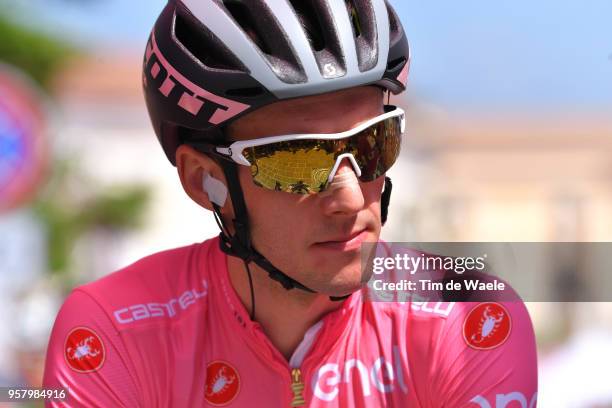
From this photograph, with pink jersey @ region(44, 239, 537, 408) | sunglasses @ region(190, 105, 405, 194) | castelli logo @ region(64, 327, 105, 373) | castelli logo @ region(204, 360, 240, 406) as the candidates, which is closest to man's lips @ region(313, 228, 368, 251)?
sunglasses @ region(190, 105, 405, 194)

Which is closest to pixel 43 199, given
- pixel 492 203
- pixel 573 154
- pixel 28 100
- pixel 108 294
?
pixel 28 100

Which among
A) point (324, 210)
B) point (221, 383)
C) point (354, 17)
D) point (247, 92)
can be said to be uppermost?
point (354, 17)

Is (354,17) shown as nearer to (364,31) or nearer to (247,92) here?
(364,31)

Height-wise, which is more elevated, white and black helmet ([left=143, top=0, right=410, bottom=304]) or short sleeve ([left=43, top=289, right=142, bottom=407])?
white and black helmet ([left=143, top=0, right=410, bottom=304])

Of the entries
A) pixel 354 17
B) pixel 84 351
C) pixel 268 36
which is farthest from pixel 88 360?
pixel 354 17

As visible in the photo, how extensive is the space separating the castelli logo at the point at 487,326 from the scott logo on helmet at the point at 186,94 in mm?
963

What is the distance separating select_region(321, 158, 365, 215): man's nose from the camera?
304 centimetres

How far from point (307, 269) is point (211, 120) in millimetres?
568

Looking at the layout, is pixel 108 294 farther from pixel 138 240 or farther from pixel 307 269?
pixel 138 240

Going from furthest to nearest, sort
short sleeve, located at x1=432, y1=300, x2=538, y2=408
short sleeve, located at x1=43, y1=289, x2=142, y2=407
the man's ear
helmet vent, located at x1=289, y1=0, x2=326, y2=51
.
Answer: the man's ear → helmet vent, located at x1=289, y1=0, x2=326, y2=51 → short sleeve, located at x1=43, y1=289, x2=142, y2=407 → short sleeve, located at x1=432, y1=300, x2=538, y2=408

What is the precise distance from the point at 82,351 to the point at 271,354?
61 centimetres

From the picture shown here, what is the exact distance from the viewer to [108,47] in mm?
50875

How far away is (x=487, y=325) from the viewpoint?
3.06m

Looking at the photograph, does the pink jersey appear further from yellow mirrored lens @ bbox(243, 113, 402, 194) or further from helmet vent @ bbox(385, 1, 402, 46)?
helmet vent @ bbox(385, 1, 402, 46)
